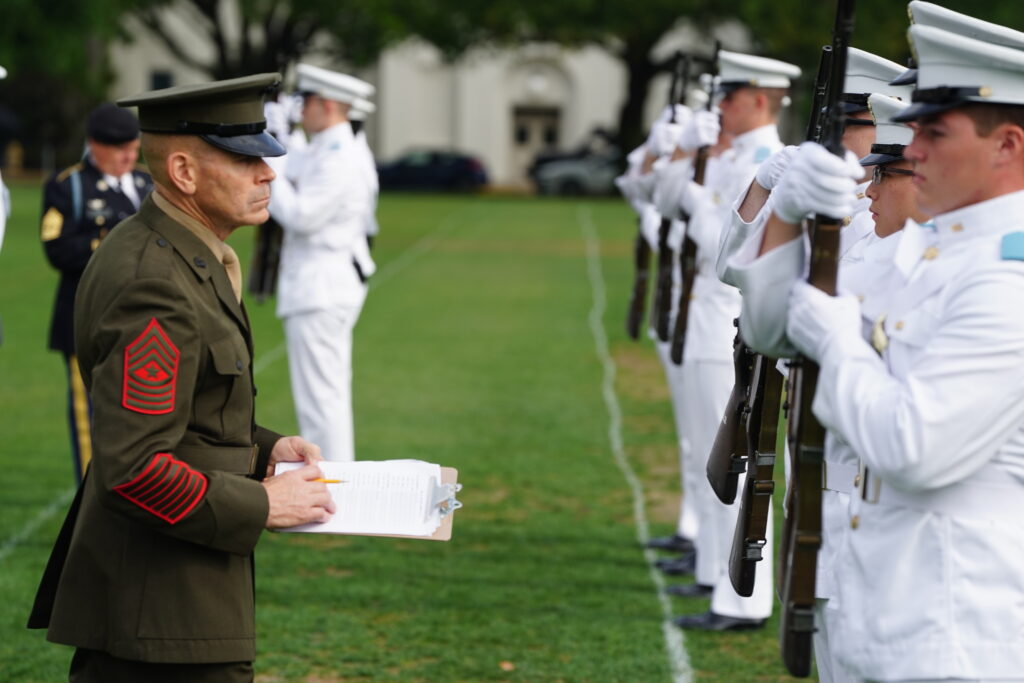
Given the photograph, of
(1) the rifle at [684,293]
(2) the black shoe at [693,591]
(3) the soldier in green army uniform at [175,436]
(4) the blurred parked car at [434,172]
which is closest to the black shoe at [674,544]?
(2) the black shoe at [693,591]

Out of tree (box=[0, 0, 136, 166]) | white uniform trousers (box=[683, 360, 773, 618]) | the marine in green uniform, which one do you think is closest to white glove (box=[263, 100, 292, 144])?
the marine in green uniform

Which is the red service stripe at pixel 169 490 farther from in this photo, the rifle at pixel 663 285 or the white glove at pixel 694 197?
the rifle at pixel 663 285

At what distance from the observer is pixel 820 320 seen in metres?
2.98

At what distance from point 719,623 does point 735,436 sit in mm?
2654

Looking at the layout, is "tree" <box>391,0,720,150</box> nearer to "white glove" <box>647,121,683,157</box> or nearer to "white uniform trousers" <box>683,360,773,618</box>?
"white glove" <box>647,121,683,157</box>

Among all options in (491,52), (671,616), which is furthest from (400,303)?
(491,52)

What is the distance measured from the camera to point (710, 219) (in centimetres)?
730

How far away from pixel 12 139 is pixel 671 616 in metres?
48.4

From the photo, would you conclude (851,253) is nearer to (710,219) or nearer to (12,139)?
(710,219)

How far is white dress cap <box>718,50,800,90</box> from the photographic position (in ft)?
23.5

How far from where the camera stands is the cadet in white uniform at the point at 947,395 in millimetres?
2914

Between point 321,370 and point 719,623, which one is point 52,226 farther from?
point 719,623

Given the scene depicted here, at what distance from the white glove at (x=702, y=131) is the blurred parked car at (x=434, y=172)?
42.5 m

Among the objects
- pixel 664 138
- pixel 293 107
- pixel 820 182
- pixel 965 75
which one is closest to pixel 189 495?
pixel 820 182
